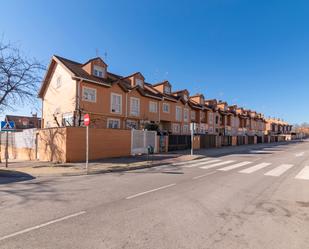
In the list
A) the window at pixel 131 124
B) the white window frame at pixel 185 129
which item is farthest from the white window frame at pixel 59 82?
the white window frame at pixel 185 129

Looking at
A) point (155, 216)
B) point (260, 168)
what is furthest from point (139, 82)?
point (155, 216)

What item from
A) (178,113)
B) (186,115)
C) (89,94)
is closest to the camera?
(89,94)

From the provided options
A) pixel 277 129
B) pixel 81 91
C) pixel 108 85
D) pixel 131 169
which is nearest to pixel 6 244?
pixel 131 169

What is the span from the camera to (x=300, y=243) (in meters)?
3.67

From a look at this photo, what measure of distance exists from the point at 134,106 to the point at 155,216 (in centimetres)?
2190

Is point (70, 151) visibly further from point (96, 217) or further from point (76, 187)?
point (96, 217)

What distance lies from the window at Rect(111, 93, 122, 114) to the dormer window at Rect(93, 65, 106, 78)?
2738 mm

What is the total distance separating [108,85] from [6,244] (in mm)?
20263

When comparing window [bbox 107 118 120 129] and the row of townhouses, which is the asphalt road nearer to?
the row of townhouses

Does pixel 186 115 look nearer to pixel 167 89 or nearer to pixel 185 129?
pixel 185 129

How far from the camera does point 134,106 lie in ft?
85.6

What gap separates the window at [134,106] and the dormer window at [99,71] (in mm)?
4580

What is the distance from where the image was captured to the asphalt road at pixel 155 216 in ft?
12.1

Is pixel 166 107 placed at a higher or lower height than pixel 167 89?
lower
